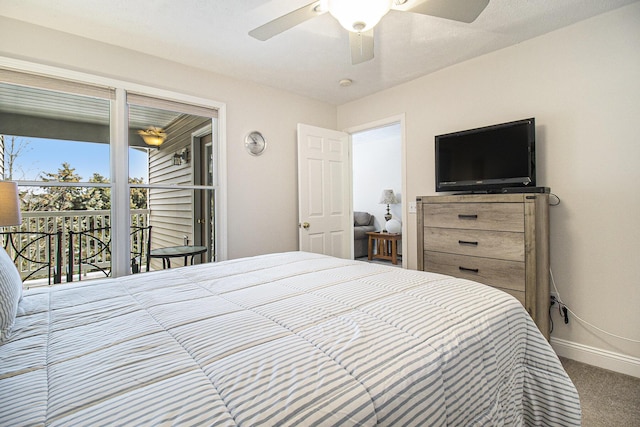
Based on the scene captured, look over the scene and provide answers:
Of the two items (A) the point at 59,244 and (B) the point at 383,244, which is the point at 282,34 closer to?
(A) the point at 59,244

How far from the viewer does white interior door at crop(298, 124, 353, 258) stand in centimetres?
357

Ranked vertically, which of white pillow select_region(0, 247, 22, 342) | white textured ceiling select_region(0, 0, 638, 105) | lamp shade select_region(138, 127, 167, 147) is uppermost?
white textured ceiling select_region(0, 0, 638, 105)

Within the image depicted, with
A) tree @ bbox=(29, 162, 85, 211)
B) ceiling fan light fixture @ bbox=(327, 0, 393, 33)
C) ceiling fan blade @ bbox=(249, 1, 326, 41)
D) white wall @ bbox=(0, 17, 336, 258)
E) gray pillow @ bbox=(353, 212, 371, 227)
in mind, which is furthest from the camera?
gray pillow @ bbox=(353, 212, 371, 227)

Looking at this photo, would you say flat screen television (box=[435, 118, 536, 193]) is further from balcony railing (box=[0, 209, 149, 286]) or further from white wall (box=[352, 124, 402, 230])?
white wall (box=[352, 124, 402, 230])

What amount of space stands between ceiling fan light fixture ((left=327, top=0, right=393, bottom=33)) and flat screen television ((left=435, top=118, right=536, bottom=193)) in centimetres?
153

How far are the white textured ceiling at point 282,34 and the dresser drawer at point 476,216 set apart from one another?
1.37 metres

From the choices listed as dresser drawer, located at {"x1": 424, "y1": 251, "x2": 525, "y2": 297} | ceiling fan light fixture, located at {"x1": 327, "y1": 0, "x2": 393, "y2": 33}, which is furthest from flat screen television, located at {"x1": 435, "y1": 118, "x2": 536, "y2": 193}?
ceiling fan light fixture, located at {"x1": 327, "y1": 0, "x2": 393, "y2": 33}

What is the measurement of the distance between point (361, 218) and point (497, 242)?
4.45 metres

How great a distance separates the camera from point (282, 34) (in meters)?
2.34

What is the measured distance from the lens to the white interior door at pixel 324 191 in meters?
3.57

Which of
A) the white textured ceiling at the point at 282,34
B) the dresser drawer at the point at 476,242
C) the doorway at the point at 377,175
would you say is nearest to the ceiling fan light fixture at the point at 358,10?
the white textured ceiling at the point at 282,34

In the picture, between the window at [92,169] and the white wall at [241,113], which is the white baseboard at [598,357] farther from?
the window at [92,169]

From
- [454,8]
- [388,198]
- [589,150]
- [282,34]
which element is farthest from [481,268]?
[388,198]

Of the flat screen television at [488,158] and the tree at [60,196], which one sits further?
the tree at [60,196]
